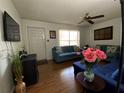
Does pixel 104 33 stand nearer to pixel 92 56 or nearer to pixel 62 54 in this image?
pixel 62 54

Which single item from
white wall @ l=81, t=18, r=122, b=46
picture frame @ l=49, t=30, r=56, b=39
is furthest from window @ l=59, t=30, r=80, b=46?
white wall @ l=81, t=18, r=122, b=46

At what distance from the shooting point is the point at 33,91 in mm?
2000

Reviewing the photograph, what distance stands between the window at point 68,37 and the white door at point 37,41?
1.26m

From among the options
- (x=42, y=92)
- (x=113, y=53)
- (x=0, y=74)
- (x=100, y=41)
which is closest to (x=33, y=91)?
(x=42, y=92)

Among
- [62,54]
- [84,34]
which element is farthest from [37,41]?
[84,34]

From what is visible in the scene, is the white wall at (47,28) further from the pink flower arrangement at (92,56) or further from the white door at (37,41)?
the pink flower arrangement at (92,56)

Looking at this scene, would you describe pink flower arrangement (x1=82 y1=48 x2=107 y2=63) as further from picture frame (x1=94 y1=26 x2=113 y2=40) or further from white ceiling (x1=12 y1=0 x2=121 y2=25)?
picture frame (x1=94 y1=26 x2=113 y2=40)

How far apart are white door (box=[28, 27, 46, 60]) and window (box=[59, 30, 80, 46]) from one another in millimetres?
1261

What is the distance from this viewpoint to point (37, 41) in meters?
4.52

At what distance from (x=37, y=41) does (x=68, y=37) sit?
2221mm

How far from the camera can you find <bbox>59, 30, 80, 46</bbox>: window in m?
5.36

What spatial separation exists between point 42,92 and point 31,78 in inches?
21.6

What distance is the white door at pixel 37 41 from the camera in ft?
14.3

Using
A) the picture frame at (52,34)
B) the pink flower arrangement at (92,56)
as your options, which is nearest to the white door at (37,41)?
the picture frame at (52,34)
